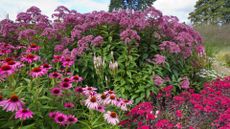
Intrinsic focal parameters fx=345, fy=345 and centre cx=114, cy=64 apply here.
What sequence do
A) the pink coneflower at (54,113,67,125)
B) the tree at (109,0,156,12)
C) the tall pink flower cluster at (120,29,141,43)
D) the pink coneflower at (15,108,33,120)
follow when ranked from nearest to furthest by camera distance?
the pink coneflower at (15,108,33,120) < the pink coneflower at (54,113,67,125) < the tall pink flower cluster at (120,29,141,43) < the tree at (109,0,156,12)

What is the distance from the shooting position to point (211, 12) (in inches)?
1233

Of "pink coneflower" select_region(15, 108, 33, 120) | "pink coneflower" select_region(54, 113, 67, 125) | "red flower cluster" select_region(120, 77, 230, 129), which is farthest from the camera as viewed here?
"red flower cluster" select_region(120, 77, 230, 129)

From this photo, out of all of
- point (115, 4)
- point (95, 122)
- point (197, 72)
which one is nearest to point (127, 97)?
point (95, 122)

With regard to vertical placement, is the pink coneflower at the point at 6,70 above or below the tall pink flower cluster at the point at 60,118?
above

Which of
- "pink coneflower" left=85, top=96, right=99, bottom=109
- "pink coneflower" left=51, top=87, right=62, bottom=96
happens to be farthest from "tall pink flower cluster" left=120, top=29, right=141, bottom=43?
"pink coneflower" left=51, top=87, right=62, bottom=96

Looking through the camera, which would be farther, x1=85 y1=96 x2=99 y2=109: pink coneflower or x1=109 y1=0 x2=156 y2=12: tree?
x1=109 y1=0 x2=156 y2=12: tree

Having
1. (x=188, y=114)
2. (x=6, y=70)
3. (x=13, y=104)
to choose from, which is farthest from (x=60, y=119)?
(x=188, y=114)

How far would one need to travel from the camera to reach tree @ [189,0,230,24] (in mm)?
30375

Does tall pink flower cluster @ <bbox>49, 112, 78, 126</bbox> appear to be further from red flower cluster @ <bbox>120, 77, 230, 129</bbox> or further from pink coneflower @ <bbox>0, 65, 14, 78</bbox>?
red flower cluster @ <bbox>120, 77, 230, 129</bbox>

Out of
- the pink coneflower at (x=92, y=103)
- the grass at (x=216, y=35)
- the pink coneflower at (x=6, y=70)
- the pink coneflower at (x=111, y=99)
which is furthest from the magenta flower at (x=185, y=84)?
the grass at (x=216, y=35)

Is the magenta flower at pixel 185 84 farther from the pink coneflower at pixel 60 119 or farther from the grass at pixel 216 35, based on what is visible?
the grass at pixel 216 35

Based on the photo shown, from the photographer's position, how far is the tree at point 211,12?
99.7 ft

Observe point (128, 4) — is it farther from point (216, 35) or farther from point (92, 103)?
point (92, 103)

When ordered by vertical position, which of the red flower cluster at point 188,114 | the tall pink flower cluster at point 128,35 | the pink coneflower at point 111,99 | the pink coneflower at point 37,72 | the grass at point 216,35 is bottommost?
the red flower cluster at point 188,114
